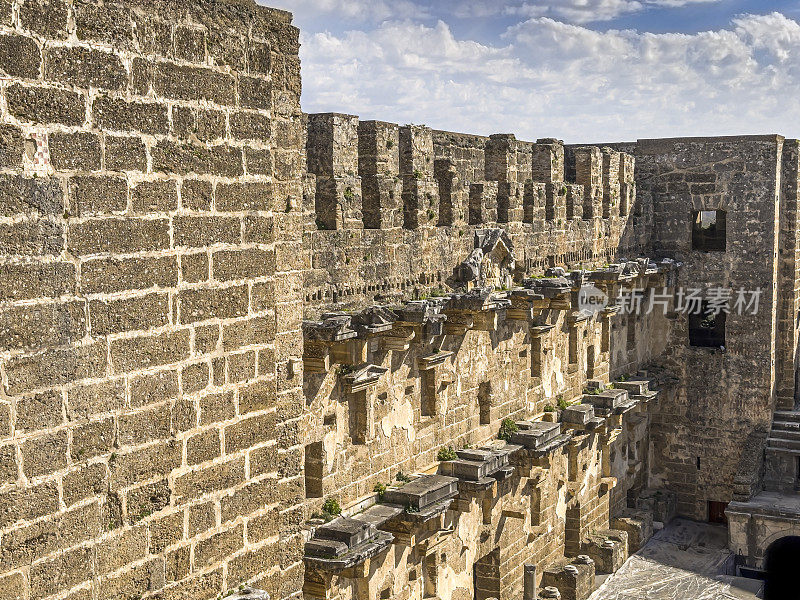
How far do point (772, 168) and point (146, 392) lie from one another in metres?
17.5

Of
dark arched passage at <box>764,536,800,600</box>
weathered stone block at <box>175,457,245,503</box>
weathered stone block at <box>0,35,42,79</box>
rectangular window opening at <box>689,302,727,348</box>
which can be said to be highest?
weathered stone block at <box>0,35,42,79</box>

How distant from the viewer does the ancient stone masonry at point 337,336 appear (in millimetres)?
4352

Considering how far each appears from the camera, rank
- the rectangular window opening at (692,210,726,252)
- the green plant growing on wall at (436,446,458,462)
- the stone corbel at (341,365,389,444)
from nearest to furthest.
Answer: the stone corbel at (341,365,389,444) → the green plant growing on wall at (436,446,458,462) → the rectangular window opening at (692,210,726,252)

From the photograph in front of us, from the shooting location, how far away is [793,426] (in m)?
19.8

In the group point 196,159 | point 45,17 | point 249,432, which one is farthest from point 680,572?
point 45,17

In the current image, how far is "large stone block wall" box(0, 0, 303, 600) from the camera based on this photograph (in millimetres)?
4172

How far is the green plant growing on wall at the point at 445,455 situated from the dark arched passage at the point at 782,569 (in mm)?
8290

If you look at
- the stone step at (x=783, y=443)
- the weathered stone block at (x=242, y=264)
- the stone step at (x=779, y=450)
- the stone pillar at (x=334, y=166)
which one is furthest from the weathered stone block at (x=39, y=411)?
the stone step at (x=783, y=443)

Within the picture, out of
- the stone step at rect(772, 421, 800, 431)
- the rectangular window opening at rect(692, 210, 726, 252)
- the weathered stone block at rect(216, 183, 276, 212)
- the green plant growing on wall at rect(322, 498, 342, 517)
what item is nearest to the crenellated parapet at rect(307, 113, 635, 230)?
the green plant growing on wall at rect(322, 498, 342, 517)

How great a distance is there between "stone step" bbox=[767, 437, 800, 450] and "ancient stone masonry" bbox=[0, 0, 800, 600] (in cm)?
11

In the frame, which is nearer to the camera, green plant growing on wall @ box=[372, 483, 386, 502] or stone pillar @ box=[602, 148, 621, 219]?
green plant growing on wall @ box=[372, 483, 386, 502]

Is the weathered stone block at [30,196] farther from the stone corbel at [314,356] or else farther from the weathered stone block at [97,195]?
the stone corbel at [314,356]

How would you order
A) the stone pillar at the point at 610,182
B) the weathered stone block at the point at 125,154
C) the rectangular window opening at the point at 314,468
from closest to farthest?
the weathered stone block at the point at 125,154 < the rectangular window opening at the point at 314,468 < the stone pillar at the point at 610,182

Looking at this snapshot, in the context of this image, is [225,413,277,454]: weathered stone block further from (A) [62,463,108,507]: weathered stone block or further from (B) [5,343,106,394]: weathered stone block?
(B) [5,343,106,394]: weathered stone block
